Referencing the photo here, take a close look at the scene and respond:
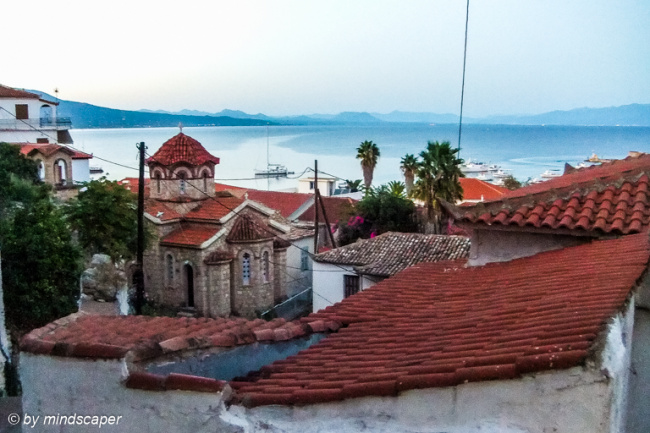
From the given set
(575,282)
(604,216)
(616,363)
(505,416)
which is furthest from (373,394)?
(604,216)

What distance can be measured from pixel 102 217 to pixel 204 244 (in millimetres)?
7061

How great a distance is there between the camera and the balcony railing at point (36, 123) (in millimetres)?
47469

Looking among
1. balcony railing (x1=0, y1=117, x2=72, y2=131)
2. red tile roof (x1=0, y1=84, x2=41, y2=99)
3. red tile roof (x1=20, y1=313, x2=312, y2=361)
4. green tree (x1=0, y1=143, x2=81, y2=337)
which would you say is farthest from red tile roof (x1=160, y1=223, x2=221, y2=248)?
red tile roof (x1=0, y1=84, x2=41, y2=99)

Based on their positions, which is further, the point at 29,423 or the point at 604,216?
the point at 604,216

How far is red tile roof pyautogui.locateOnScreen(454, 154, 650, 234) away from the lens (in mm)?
7213

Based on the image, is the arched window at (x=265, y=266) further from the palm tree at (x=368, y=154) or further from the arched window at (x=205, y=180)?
the palm tree at (x=368, y=154)

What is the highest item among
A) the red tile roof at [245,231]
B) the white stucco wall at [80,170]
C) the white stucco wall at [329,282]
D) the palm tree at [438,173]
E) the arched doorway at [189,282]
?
the palm tree at [438,173]

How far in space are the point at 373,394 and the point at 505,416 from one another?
834mm

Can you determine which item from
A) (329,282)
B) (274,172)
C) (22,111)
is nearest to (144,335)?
(329,282)

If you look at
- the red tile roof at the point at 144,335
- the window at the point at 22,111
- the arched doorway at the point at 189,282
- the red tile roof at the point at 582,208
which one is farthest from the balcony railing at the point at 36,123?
the red tile roof at the point at 582,208

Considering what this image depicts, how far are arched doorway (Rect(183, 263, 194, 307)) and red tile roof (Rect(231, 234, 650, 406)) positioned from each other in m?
23.0

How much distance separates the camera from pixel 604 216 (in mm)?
7309

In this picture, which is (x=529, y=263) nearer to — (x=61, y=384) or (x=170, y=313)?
(x=61, y=384)

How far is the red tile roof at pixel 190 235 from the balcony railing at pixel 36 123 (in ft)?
75.3
